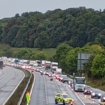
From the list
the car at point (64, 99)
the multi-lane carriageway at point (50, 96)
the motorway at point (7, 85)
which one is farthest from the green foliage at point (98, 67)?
the car at point (64, 99)

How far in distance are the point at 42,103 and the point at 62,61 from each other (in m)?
95.5

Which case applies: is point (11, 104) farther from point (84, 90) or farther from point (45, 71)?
point (45, 71)

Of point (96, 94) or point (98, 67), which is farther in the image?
point (98, 67)

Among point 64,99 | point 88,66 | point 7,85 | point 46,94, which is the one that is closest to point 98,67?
point 88,66

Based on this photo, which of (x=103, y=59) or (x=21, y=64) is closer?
(x=103, y=59)

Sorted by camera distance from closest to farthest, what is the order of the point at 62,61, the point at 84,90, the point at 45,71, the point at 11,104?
the point at 11,104 → the point at 84,90 → the point at 45,71 → the point at 62,61

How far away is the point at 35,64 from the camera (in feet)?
538

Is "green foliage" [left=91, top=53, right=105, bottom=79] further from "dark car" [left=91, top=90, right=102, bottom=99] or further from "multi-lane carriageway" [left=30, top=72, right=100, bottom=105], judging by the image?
"dark car" [left=91, top=90, right=102, bottom=99]

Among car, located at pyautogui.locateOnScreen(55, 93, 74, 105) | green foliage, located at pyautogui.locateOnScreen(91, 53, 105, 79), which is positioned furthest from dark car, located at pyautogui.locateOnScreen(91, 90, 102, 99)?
green foliage, located at pyautogui.locateOnScreen(91, 53, 105, 79)

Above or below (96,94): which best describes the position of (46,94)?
Result: below

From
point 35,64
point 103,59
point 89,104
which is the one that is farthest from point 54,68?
point 89,104

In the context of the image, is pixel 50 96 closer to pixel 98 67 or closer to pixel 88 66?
pixel 98 67

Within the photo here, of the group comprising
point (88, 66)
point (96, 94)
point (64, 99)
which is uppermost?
point (88, 66)

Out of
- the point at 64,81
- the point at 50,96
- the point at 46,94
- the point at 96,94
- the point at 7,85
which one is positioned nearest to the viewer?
the point at 96,94
